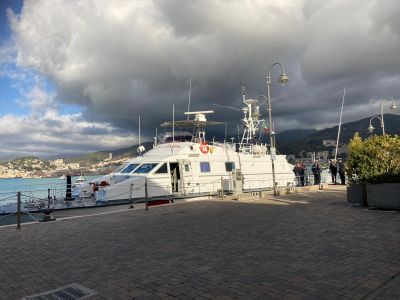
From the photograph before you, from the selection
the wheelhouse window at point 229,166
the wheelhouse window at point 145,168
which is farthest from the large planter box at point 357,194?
the wheelhouse window at point 145,168

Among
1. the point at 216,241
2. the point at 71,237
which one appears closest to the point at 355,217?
the point at 216,241

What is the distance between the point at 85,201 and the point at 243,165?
1096 centimetres

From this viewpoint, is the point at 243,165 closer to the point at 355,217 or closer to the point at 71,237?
the point at 355,217

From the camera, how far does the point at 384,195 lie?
36.0 feet

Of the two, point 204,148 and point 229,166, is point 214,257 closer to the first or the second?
point 204,148

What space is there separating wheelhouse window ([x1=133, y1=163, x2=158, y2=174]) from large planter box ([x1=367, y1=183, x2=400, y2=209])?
435 inches

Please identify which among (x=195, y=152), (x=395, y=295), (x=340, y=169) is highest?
(x=195, y=152)

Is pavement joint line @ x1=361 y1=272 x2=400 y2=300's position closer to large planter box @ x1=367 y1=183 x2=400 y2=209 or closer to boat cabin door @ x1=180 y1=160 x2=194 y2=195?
large planter box @ x1=367 y1=183 x2=400 y2=209

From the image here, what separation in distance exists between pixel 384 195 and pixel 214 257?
778 centimetres

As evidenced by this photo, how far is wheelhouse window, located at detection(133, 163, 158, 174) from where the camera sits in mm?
18263

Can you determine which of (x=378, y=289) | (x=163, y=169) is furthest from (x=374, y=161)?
(x=163, y=169)

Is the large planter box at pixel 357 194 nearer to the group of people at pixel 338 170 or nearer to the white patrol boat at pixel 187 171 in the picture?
the white patrol boat at pixel 187 171

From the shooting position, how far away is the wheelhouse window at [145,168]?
719 inches

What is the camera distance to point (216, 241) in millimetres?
7297
